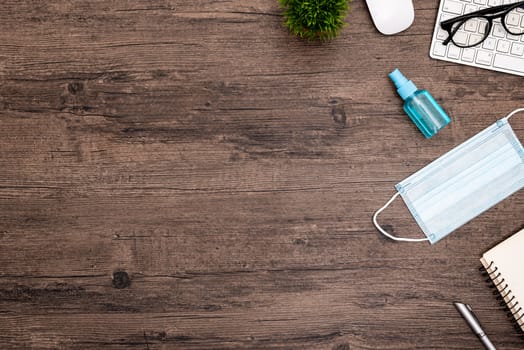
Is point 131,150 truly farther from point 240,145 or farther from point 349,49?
point 349,49

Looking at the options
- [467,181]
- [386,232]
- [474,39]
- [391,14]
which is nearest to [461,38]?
[474,39]

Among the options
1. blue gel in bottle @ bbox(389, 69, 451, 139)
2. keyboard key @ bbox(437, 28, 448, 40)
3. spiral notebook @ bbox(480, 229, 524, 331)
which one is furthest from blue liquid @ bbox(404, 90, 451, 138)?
spiral notebook @ bbox(480, 229, 524, 331)

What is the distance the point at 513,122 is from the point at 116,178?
A: 752 mm

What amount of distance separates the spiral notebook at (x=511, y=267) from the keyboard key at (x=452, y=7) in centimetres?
42

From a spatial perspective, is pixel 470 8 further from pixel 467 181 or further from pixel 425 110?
pixel 467 181

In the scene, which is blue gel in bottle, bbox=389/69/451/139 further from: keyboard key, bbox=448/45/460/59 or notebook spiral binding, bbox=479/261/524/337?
notebook spiral binding, bbox=479/261/524/337

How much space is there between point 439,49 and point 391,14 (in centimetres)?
11

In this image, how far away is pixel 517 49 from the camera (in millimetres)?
942

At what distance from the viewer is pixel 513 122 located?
968 mm

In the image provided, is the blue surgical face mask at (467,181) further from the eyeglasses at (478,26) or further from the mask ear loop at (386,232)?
the eyeglasses at (478,26)

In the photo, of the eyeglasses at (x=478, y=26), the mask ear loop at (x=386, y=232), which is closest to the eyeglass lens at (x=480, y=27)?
the eyeglasses at (x=478, y=26)

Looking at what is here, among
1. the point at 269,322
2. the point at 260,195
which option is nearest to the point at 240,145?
the point at 260,195

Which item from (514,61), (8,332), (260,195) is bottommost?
(8,332)

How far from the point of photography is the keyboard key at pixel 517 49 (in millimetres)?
940
